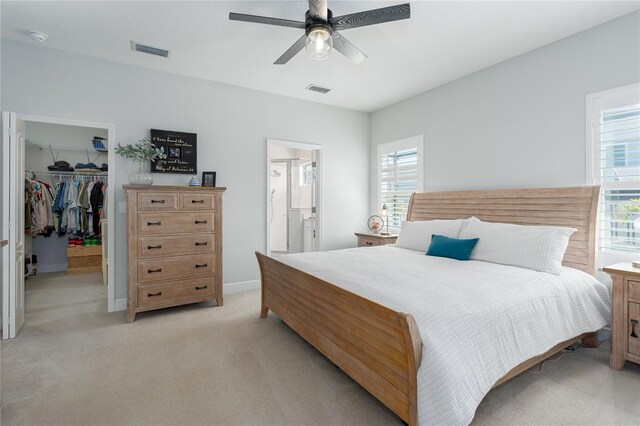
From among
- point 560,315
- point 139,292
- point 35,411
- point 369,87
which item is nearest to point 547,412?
point 560,315

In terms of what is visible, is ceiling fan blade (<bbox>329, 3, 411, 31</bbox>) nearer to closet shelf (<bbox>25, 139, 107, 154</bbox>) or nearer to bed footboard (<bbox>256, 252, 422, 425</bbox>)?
bed footboard (<bbox>256, 252, 422, 425</bbox>)

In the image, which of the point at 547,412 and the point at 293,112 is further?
the point at 293,112

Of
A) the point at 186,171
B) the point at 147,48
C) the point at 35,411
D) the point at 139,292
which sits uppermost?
the point at 147,48

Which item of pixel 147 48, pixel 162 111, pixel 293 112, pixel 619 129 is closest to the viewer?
pixel 619 129

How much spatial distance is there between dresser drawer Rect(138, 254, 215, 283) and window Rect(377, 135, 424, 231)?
2.88 metres

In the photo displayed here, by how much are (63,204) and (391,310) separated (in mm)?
6050

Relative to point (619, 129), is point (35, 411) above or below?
below

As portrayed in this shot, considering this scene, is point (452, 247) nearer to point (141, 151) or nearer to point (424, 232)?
point (424, 232)

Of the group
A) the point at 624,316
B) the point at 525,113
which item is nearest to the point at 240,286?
the point at 624,316

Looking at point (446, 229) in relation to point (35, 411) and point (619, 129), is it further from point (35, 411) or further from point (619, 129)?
point (35, 411)

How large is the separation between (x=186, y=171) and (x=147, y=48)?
138cm

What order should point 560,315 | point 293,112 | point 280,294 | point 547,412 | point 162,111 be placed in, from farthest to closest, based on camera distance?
point 293,112
point 162,111
point 280,294
point 560,315
point 547,412

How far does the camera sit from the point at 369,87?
4277mm

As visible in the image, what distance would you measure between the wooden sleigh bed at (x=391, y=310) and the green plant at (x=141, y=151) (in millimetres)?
1740
